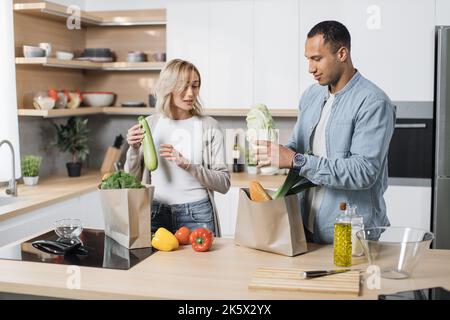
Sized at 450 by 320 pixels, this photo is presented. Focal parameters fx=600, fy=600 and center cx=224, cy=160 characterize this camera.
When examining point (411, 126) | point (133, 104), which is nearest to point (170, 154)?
point (411, 126)

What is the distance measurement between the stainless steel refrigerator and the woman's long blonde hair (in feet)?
5.60

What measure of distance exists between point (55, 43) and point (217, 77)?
4.17ft

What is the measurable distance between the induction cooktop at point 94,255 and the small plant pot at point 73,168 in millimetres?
2137

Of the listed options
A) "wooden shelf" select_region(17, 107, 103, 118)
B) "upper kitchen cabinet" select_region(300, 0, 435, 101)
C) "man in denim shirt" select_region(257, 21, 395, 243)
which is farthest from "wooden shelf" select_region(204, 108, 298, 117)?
"man in denim shirt" select_region(257, 21, 395, 243)

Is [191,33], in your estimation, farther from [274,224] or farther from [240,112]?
[274,224]

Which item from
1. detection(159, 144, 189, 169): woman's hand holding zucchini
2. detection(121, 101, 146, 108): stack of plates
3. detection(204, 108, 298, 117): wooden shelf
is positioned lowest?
detection(159, 144, 189, 169): woman's hand holding zucchini

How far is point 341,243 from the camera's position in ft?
6.49

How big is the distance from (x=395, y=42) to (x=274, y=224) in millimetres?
2193

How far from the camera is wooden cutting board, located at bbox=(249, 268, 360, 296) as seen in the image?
176cm

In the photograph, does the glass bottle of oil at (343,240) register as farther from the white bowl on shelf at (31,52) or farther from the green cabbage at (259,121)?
the white bowl on shelf at (31,52)

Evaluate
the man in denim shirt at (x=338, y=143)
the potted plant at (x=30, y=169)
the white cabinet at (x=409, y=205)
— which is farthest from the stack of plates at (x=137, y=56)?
the man in denim shirt at (x=338, y=143)

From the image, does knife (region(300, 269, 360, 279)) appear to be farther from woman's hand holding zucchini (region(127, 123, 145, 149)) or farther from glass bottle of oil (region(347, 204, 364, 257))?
woman's hand holding zucchini (region(127, 123, 145, 149))

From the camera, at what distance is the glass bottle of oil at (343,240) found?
1976 mm

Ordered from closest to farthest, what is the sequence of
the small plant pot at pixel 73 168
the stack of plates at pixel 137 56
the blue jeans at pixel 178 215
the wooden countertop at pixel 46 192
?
the blue jeans at pixel 178 215 → the wooden countertop at pixel 46 192 → the small plant pot at pixel 73 168 → the stack of plates at pixel 137 56
